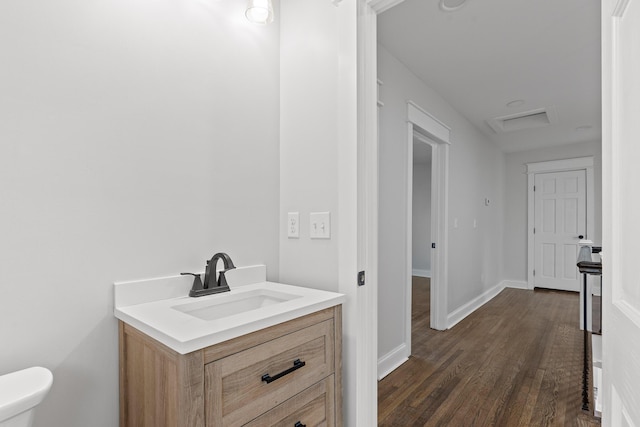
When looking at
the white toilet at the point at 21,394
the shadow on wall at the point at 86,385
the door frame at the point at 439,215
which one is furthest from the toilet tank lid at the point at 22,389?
the door frame at the point at 439,215

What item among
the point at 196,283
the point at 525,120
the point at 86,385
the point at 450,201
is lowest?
the point at 86,385

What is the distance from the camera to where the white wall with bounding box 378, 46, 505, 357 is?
2.52 metres

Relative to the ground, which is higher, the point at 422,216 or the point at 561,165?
the point at 561,165

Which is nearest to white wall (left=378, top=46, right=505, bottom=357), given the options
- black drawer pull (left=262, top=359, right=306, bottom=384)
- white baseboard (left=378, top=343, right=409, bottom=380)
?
white baseboard (left=378, top=343, right=409, bottom=380)

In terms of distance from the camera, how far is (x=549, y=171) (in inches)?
211

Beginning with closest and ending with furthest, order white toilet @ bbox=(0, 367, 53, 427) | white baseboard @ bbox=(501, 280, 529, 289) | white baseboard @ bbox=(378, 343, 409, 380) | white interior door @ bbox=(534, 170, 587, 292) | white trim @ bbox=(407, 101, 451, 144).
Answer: white toilet @ bbox=(0, 367, 53, 427) < white baseboard @ bbox=(378, 343, 409, 380) < white trim @ bbox=(407, 101, 451, 144) < white interior door @ bbox=(534, 170, 587, 292) < white baseboard @ bbox=(501, 280, 529, 289)

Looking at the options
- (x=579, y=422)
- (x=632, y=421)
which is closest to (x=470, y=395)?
(x=579, y=422)

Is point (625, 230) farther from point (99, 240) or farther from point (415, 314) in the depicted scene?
point (415, 314)

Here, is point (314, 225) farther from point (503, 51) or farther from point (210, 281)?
point (503, 51)

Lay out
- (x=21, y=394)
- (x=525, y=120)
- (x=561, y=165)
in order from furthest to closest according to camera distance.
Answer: (x=561, y=165) < (x=525, y=120) < (x=21, y=394)

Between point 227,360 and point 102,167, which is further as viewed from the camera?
point 102,167

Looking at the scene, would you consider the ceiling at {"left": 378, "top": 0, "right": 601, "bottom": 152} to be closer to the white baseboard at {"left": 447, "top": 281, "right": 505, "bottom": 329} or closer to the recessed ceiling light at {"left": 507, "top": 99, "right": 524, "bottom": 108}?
the recessed ceiling light at {"left": 507, "top": 99, "right": 524, "bottom": 108}

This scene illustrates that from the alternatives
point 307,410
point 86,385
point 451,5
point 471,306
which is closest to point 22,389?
point 86,385

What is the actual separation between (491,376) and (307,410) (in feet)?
6.18
